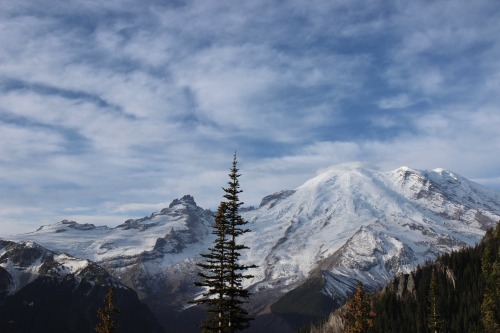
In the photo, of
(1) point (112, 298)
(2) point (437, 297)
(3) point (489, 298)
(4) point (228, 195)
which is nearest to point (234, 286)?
(4) point (228, 195)

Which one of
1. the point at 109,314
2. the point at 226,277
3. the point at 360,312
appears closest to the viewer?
the point at 226,277

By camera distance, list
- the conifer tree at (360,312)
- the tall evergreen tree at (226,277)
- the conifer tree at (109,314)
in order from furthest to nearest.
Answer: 1. the conifer tree at (109,314)
2. the conifer tree at (360,312)
3. the tall evergreen tree at (226,277)

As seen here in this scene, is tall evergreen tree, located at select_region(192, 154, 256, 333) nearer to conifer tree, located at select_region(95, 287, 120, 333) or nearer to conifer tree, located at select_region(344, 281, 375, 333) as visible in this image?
conifer tree, located at select_region(344, 281, 375, 333)

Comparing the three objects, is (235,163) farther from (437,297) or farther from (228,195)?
(437,297)

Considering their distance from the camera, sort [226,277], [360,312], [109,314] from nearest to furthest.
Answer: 1. [226,277]
2. [360,312]
3. [109,314]

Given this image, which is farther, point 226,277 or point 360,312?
point 360,312

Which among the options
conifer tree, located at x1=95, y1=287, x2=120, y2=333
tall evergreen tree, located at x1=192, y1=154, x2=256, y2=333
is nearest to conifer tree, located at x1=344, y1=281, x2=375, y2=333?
tall evergreen tree, located at x1=192, y1=154, x2=256, y2=333

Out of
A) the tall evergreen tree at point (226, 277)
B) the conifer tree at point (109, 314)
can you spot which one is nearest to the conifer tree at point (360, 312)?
the tall evergreen tree at point (226, 277)

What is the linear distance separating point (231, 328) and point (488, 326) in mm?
129711

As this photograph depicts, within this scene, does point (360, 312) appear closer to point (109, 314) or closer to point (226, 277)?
point (226, 277)

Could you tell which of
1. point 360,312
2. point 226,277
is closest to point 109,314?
point 226,277

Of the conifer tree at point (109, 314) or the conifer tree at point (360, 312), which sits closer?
the conifer tree at point (360, 312)

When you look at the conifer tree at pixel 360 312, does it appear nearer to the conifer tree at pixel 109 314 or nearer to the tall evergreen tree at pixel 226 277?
the tall evergreen tree at pixel 226 277

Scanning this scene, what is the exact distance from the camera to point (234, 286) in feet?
175
